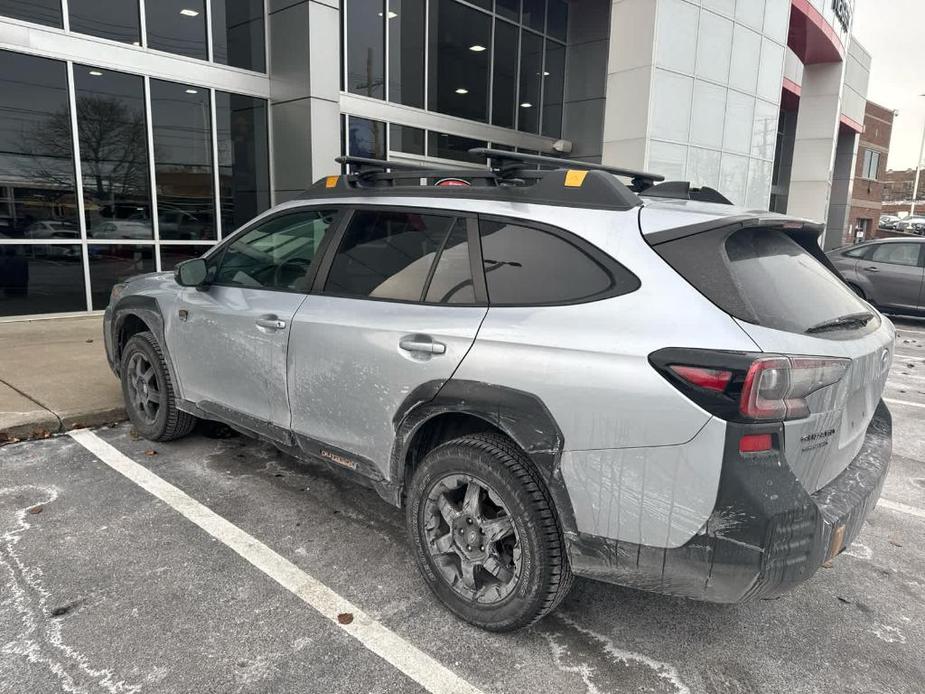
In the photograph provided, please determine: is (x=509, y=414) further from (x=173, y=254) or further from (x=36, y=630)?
(x=173, y=254)

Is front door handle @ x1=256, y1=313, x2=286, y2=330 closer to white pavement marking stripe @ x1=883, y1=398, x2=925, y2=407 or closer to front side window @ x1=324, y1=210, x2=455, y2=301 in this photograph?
front side window @ x1=324, y1=210, x2=455, y2=301

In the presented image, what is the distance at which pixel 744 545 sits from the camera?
2.08 m

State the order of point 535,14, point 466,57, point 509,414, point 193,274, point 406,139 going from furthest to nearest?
1. point 535,14
2. point 466,57
3. point 406,139
4. point 193,274
5. point 509,414

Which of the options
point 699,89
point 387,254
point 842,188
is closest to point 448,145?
point 699,89

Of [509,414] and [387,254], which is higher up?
[387,254]

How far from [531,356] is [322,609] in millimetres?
1438

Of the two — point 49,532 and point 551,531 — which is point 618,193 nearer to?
point 551,531

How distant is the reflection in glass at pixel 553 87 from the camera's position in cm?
1580

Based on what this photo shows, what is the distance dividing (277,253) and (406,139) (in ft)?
32.1

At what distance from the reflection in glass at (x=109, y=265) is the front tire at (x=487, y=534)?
862cm

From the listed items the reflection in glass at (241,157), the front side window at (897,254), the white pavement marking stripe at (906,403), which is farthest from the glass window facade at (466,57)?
the white pavement marking stripe at (906,403)

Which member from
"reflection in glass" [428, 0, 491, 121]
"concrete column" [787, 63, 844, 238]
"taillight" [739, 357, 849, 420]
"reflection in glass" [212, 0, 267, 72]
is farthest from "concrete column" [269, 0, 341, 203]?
"concrete column" [787, 63, 844, 238]

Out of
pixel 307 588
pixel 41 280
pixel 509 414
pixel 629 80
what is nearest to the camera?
pixel 509 414

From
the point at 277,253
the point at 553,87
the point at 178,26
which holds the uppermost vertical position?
the point at 553,87
